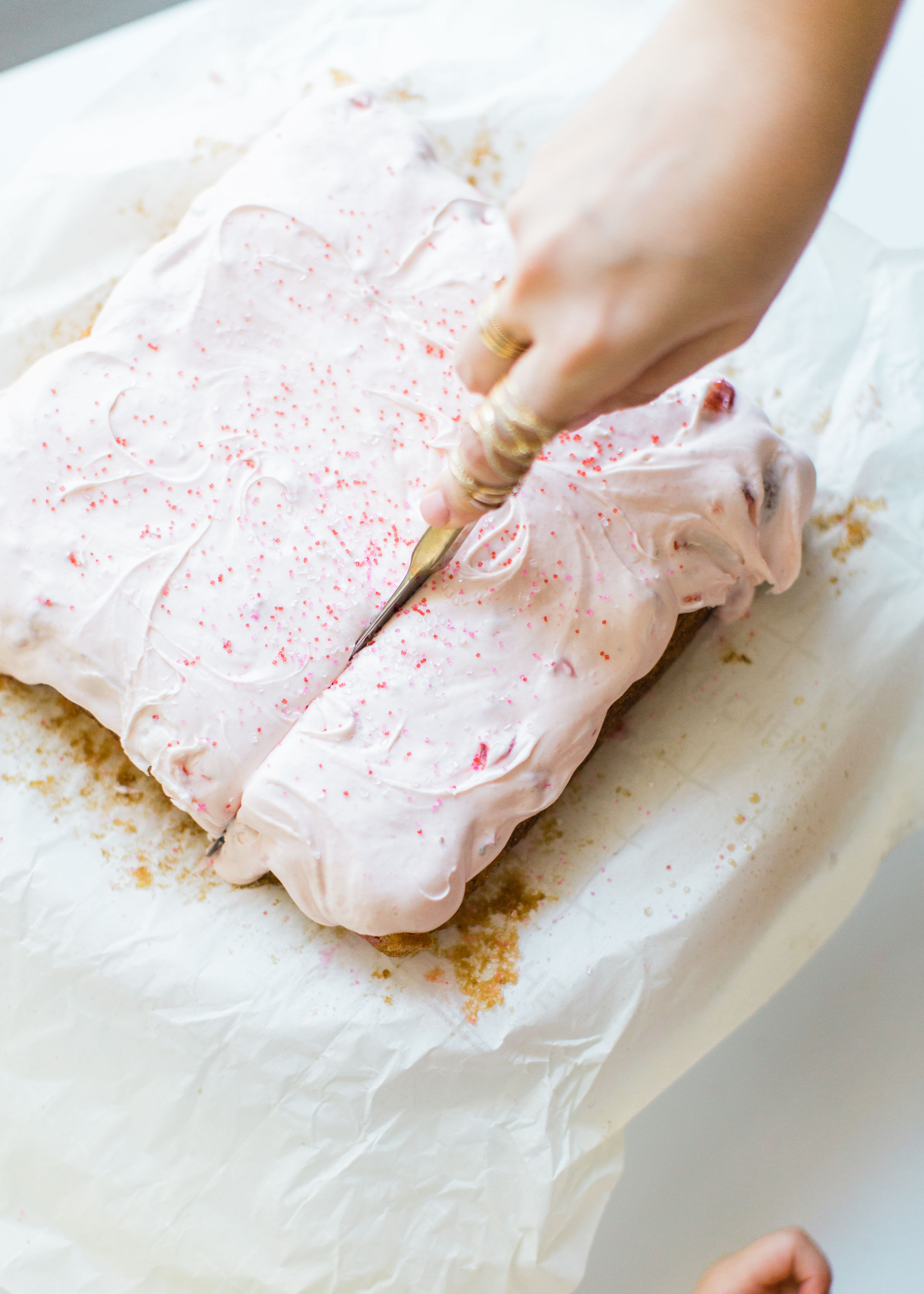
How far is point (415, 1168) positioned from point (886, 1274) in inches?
35.2

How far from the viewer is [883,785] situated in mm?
1804

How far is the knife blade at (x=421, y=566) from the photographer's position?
4.61 ft

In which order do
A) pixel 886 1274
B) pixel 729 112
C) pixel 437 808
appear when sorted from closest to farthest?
pixel 729 112 < pixel 437 808 < pixel 886 1274

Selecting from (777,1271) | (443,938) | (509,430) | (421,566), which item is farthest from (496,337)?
(777,1271)

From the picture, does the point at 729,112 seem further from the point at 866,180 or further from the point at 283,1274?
the point at 283,1274

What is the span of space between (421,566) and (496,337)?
54cm

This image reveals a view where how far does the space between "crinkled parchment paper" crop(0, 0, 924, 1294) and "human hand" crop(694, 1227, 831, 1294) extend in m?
0.24

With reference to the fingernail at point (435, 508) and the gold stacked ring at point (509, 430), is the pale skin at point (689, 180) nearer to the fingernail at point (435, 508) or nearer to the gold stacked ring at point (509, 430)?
the gold stacked ring at point (509, 430)

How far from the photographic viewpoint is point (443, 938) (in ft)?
5.60

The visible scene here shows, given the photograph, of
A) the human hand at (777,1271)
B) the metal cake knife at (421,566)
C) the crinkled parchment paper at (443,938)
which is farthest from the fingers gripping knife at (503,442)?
the human hand at (777,1271)

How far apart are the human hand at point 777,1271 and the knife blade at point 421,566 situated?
1204 mm

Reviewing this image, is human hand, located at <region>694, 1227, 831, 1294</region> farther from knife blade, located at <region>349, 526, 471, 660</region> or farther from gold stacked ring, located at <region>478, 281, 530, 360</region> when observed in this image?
gold stacked ring, located at <region>478, 281, 530, 360</region>

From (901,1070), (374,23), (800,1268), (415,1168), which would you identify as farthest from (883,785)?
(374,23)

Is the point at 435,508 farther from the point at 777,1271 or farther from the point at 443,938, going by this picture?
the point at 777,1271
